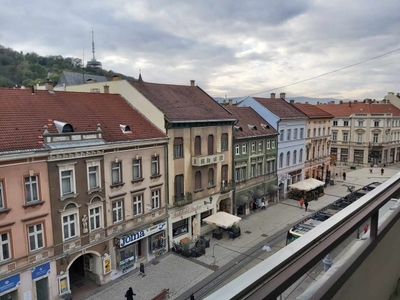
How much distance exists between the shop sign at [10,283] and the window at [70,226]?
2.26 meters

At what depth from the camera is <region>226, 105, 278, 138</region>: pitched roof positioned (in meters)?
25.2

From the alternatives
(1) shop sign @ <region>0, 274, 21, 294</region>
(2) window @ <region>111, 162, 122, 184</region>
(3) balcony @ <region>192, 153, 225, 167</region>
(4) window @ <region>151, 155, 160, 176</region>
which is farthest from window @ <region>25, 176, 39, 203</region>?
(3) balcony @ <region>192, 153, 225, 167</region>

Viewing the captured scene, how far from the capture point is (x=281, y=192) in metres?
30.5

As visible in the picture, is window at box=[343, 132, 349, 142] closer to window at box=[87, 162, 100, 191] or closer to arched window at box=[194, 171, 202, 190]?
arched window at box=[194, 171, 202, 190]

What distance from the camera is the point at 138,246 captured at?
1777cm

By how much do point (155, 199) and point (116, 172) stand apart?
129 inches

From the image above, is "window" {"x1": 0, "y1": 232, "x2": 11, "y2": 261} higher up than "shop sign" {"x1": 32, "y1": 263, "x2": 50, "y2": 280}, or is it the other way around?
"window" {"x1": 0, "y1": 232, "x2": 11, "y2": 261}

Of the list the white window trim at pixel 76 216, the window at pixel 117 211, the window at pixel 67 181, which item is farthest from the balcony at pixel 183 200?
the window at pixel 67 181

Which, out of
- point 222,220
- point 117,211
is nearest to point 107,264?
point 117,211

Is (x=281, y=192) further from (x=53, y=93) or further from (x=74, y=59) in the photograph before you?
(x=74, y=59)

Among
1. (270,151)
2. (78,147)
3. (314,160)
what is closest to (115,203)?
(78,147)

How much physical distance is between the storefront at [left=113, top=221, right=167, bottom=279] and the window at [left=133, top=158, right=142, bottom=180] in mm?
2916

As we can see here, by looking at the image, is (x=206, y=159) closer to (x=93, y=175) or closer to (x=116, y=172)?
(x=116, y=172)

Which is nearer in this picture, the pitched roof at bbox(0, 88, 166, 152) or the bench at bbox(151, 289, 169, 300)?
the pitched roof at bbox(0, 88, 166, 152)
